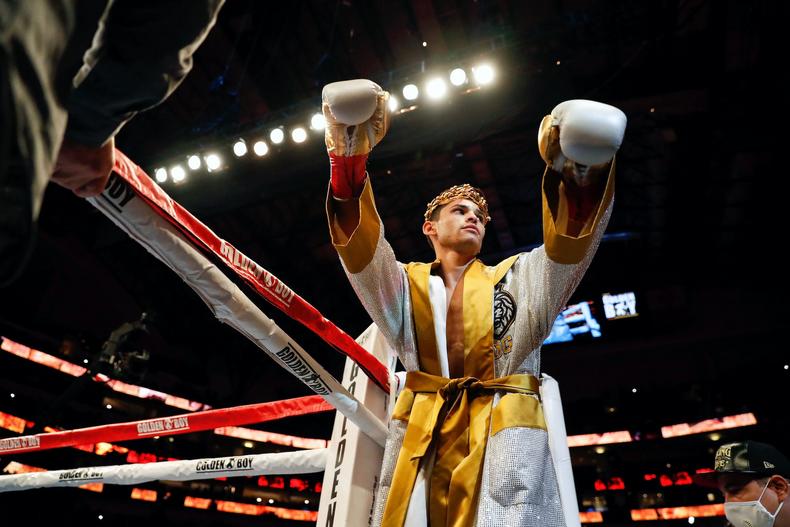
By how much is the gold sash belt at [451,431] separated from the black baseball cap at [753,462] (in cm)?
138

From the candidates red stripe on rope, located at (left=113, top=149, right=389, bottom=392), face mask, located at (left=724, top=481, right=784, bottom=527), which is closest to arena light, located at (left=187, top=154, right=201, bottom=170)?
red stripe on rope, located at (left=113, top=149, right=389, bottom=392)

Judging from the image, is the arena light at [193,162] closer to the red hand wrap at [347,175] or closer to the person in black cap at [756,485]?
the red hand wrap at [347,175]

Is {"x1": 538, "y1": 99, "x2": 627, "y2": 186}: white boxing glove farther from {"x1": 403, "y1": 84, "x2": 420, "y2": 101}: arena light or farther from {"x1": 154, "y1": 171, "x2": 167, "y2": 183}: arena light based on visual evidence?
{"x1": 154, "y1": 171, "x2": 167, "y2": 183}: arena light

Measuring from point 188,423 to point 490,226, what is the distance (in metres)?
7.20

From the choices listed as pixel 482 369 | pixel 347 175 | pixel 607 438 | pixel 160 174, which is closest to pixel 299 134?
pixel 160 174

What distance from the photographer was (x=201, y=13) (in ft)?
1.68

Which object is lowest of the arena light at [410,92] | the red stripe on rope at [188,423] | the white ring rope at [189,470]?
the white ring rope at [189,470]

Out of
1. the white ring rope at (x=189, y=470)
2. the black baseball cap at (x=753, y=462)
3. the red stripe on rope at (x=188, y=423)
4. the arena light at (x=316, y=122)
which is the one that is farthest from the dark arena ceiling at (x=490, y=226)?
the white ring rope at (x=189, y=470)

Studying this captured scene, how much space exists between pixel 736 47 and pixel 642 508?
278 inches

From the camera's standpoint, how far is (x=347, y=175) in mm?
1091

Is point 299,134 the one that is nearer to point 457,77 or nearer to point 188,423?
point 457,77

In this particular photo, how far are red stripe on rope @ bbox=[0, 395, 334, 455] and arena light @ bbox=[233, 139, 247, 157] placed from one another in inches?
124

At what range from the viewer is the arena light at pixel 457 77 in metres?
3.78

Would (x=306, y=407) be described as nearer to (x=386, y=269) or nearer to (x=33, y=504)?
(x=386, y=269)
